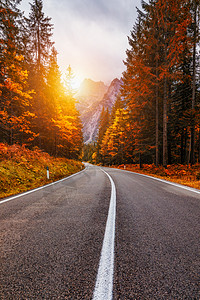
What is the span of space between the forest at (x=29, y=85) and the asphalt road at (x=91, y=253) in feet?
36.2

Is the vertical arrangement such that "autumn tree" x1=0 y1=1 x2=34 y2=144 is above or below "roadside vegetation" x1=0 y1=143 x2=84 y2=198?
above

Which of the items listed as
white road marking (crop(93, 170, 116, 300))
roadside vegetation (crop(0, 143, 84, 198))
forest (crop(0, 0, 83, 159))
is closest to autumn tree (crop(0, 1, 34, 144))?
forest (crop(0, 0, 83, 159))

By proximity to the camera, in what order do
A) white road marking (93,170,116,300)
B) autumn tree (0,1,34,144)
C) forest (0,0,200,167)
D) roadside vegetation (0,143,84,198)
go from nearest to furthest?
white road marking (93,170,116,300) → roadside vegetation (0,143,84,198) → autumn tree (0,1,34,144) → forest (0,0,200,167)

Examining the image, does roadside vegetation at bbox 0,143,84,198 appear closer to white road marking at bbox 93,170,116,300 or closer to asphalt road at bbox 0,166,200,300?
asphalt road at bbox 0,166,200,300

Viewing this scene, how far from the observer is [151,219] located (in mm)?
2941

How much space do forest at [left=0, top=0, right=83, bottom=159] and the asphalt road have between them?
11.0 metres

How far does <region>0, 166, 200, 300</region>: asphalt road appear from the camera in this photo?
1.26 metres

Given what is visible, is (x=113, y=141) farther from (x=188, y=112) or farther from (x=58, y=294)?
(x=58, y=294)

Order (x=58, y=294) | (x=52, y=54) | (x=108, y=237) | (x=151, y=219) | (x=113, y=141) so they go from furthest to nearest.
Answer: (x=113, y=141) < (x=52, y=54) < (x=151, y=219) < (x=108, y=237) < (x=58, y=294)

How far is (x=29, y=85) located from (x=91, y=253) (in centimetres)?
1821

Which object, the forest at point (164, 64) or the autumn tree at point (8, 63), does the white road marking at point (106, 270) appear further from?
the forest at point (164, 64)

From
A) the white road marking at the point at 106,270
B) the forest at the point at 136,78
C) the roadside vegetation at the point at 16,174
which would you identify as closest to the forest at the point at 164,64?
the forest at the point at 136,78

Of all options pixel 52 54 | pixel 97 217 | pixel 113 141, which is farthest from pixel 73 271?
pixel 113 141

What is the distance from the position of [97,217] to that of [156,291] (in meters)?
1.91
